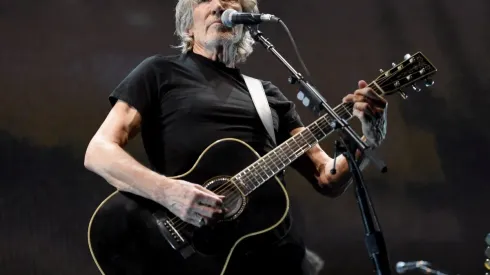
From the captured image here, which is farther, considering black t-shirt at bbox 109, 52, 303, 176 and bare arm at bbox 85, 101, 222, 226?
black t-shirt at bbox 109, 52, 303, 176

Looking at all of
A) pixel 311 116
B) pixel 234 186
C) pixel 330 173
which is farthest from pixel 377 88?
pixel 311 116

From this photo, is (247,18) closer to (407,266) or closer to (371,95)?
(371,95)

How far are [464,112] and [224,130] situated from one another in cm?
160

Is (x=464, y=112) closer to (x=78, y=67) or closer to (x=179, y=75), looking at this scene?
(x=179, y=75)

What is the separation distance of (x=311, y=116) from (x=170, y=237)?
1.36m

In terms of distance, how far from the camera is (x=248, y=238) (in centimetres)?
157

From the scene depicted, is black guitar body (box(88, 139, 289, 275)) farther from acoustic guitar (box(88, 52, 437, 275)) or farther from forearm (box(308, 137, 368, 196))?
forearm (box(308, 137, 368, 196))

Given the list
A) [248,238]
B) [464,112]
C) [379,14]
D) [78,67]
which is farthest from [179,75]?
[464,112]

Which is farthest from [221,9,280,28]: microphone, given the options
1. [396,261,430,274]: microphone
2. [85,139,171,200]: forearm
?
[396,261,430,274]: microphone

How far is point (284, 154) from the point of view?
175cm

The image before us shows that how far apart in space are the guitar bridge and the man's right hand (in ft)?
0.15

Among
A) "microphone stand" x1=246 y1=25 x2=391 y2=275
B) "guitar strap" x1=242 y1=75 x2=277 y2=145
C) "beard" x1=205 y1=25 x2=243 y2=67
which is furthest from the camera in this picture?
"beard" x1=205 y1=25 x2=243 y2=67

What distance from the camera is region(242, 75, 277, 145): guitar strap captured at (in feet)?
6.13

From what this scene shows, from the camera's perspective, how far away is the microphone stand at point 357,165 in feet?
4.06
